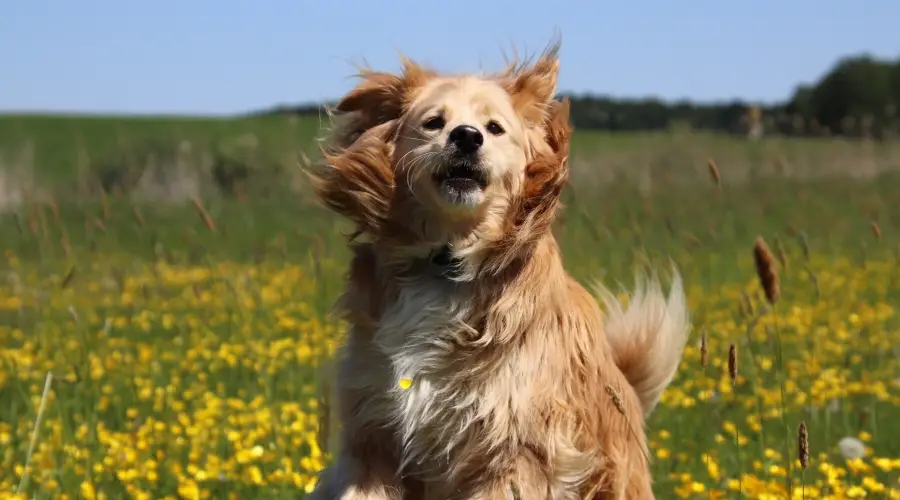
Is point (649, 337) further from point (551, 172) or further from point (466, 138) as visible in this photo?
point (466, 138)

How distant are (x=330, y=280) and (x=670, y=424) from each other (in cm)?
380

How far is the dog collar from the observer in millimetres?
3316

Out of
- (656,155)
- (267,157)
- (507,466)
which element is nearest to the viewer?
(507,466)

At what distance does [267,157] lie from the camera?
2069cm

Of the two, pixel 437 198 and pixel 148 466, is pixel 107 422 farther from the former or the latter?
pixel 437 198

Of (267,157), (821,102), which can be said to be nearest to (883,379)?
(267,157)

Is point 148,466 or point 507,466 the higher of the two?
point 507,466

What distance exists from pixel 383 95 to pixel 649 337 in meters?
1.38

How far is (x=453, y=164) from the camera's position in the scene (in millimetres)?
3184

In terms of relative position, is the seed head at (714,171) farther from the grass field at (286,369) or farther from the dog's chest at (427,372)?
the dog's chest at (427,372)

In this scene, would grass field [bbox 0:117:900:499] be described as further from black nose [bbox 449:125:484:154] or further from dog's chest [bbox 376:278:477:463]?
black nose [bbox 449:125:484:154]

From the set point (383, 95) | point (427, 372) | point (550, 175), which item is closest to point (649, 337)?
point (550, 175)

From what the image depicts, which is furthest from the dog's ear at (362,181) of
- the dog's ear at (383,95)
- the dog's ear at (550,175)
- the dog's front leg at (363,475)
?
the dog's front leg at (363,475)

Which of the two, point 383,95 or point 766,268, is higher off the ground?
point 383,95
